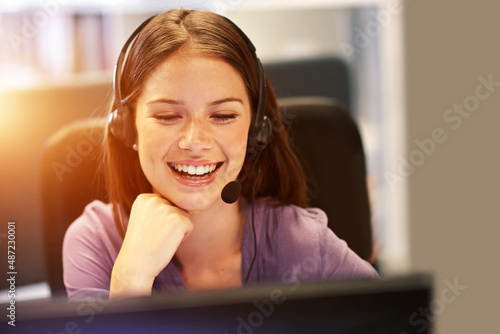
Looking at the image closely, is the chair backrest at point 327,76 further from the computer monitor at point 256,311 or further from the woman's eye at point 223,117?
the computer monitor at point 256,311

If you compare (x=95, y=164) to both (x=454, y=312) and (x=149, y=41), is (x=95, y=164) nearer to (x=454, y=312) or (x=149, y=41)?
(x=149, y=41)

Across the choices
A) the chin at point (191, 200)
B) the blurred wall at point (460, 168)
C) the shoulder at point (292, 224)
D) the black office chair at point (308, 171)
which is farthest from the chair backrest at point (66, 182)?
the blurred wall at point (460, 168)

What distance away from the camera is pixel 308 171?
0.70 metres

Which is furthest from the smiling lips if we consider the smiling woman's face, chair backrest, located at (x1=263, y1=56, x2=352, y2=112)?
chair backrest, located at (x1=263, y1=56, x2=352, y2=112)

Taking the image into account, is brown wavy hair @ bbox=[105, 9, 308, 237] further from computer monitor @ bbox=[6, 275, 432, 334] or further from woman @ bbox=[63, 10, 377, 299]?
computer monitor @ bbox=[6, 275, 432, 334]

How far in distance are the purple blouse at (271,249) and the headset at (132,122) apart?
8 centimetres

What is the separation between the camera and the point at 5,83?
0.88 m

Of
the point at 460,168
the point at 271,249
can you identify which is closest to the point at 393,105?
the point at 460,168

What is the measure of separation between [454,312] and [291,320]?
1.33 ft

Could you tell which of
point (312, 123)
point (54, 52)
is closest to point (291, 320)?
point (312, 123)

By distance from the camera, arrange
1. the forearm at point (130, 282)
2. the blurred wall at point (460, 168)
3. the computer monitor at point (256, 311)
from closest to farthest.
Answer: the computer monitor at point (256, 311) → the forearm at point (130, 282) → the blurred wall at point (460, 168)

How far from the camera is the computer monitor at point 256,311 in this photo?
37cm

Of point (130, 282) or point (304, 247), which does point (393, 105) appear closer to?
point (304, 247)

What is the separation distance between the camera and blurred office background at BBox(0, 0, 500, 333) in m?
0.74
